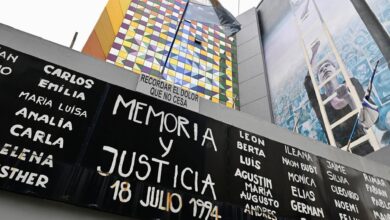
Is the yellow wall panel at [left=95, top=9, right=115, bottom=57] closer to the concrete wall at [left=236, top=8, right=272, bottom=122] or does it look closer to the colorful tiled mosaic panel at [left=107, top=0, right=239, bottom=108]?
the colorful tiled mosaic panel at [left=107, top=0, right=239, bottom=108]

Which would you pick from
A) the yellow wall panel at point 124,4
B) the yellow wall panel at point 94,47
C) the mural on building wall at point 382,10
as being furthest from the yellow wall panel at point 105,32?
the mural on building wall at point 382,10

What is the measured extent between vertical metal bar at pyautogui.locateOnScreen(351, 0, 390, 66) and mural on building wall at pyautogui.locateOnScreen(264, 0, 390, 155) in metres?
0.16

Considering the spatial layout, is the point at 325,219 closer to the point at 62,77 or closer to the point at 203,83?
the point at 62,77

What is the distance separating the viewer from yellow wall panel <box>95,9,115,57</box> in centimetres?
1204

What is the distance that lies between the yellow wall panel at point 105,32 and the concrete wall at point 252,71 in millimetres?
6739

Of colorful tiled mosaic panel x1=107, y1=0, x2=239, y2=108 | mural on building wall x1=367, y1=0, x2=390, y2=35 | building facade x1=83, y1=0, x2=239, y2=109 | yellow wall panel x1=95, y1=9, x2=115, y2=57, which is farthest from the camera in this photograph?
colorful tiled mosaic panel x1=107, y1=0, x2=239, y2=108

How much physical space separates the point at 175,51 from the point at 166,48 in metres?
0.48

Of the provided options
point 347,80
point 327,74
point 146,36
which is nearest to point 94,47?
point 146,36

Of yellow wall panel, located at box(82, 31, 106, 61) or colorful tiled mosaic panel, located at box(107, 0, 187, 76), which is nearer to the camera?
yellow wall panel, located at box(82, 31, 106, 61)

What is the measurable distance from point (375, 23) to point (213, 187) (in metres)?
10.1

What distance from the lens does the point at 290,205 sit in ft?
12.5

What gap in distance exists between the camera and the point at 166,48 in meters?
13.7

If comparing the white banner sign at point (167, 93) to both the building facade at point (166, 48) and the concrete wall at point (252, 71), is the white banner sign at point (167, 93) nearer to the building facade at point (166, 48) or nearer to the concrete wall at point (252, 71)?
the building facade at point (166, 48)

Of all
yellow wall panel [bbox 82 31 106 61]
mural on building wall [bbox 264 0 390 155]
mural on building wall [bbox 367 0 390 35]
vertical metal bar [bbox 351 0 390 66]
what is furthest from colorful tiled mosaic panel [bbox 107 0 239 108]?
mural on building wall [bbox 367 0 390 35]
